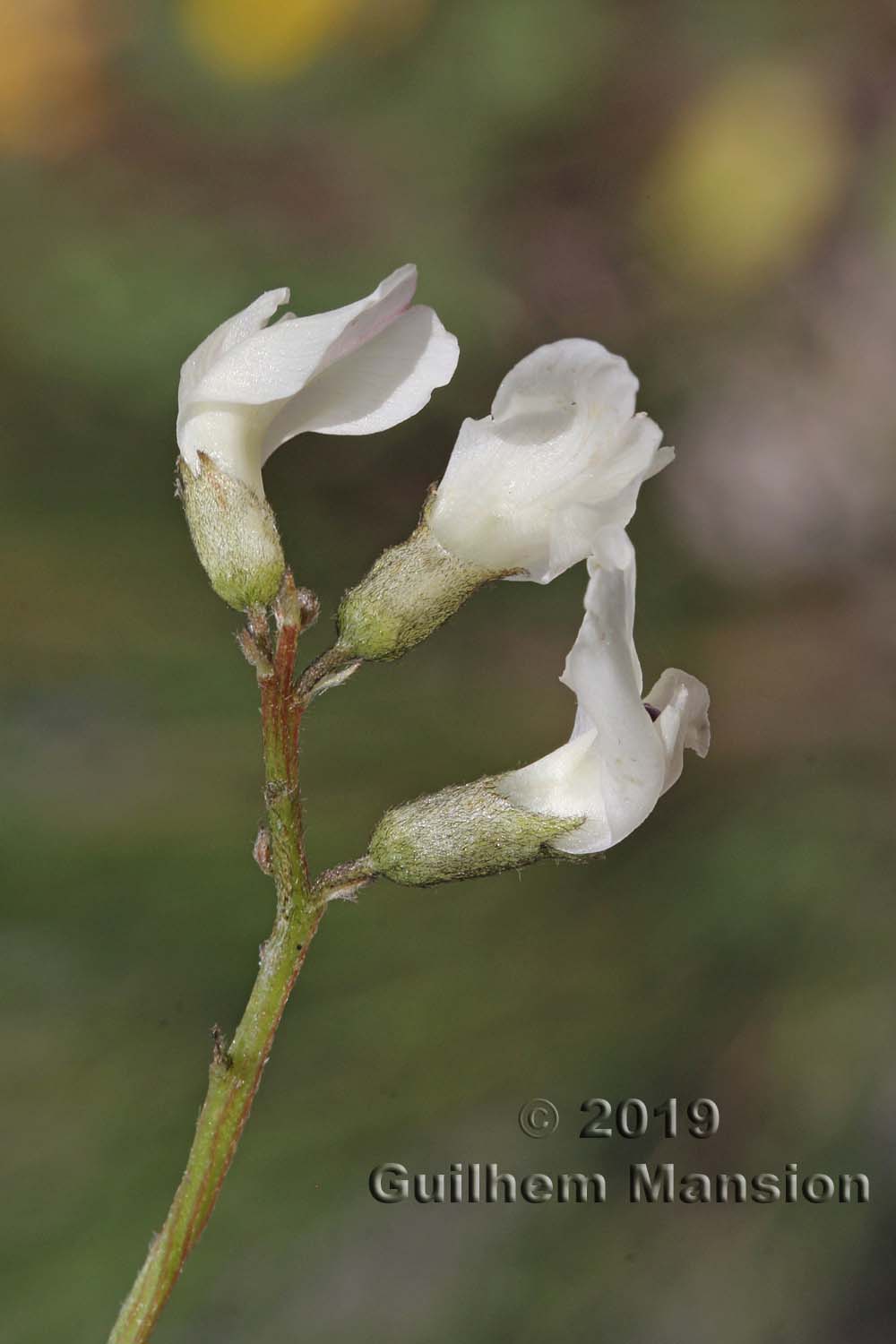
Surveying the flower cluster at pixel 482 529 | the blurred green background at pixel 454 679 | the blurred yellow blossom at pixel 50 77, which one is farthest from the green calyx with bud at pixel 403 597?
the blurred yellow blossom at pixel 50 77

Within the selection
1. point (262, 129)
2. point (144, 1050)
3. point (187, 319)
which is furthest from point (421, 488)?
point (144, 1050)

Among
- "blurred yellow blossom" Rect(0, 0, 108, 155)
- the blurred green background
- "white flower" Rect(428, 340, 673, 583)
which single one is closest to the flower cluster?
"white flower" Rect(428, 340, 673, 583)

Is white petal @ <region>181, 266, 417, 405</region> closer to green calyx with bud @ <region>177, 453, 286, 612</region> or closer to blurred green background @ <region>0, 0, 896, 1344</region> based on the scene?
green calyx with bud @ <region>177, 453, 286, 612</region>

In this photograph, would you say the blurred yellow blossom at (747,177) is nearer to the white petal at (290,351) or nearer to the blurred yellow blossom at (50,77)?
the blurred yellow blossom at (50,77)

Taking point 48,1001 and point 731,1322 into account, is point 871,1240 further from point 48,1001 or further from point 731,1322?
point 48,1001

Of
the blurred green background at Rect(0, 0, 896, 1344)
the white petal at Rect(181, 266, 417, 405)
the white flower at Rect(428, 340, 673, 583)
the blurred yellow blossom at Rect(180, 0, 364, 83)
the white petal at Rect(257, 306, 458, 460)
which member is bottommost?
the blurred green background at Rect(0, 0, 896, 1344)

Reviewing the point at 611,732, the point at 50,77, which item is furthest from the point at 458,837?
the point at 50,77

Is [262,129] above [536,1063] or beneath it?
above
